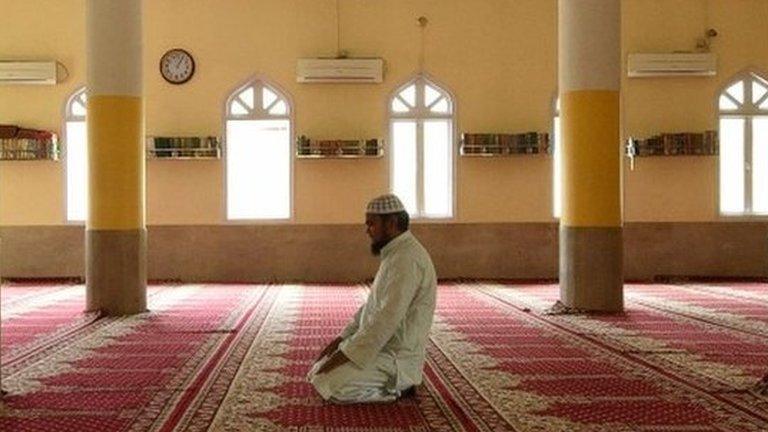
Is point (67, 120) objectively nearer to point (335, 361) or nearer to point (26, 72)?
point (26, 72)

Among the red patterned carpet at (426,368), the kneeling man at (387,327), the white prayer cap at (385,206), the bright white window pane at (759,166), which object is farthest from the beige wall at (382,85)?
the white prayer cap at (385,206)

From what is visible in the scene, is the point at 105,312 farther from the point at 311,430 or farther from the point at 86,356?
the point at 311,430

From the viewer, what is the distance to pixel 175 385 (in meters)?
5.75

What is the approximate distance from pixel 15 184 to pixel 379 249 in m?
9.56

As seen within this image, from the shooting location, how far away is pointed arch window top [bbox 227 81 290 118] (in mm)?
13695

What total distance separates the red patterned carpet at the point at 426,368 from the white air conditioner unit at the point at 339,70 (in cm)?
359

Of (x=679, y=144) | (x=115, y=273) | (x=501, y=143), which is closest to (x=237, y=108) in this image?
(x=501, y=143)

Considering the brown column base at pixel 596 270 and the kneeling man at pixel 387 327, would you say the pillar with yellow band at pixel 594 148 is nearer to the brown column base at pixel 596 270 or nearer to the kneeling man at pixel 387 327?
the brown column base at pixel 596 270

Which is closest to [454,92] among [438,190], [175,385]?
[438,190]

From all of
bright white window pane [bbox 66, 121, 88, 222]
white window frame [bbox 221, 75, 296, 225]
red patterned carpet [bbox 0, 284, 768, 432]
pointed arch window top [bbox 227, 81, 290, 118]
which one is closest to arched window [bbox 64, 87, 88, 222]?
bright white window pane [bbox 66, 121, 88, 222]

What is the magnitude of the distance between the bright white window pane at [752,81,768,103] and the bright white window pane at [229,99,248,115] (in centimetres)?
622

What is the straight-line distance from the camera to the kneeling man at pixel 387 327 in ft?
16.5

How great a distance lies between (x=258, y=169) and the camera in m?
13.8

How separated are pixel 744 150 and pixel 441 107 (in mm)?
3764
